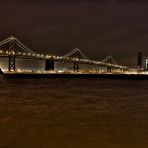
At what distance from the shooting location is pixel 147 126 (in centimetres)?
1299

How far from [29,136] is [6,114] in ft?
16.1

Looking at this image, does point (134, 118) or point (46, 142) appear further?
point (134, 118)

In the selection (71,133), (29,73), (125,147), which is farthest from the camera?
(29,73)

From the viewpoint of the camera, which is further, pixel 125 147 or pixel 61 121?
pixel 61 121

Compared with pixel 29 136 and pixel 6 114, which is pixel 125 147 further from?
pixel 6 114

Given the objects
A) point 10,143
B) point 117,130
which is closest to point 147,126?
point 117,130

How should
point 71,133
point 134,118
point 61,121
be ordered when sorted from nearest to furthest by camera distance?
point 71,133
point 61,121
point 134,118

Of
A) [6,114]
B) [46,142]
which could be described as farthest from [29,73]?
[46,142]

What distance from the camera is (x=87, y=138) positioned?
34.7 ft

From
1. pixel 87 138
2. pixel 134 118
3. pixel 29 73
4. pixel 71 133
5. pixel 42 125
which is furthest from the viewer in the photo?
pixel 29 73

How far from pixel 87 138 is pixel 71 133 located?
31.9 inches

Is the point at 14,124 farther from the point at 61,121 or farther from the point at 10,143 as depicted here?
the point at 10,143

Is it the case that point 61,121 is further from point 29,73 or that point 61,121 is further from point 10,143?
point 29,73

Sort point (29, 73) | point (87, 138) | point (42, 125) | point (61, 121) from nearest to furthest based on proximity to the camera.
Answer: point (87, 138) → point (42, 125) → point (61, 121) → point (29, 73)
